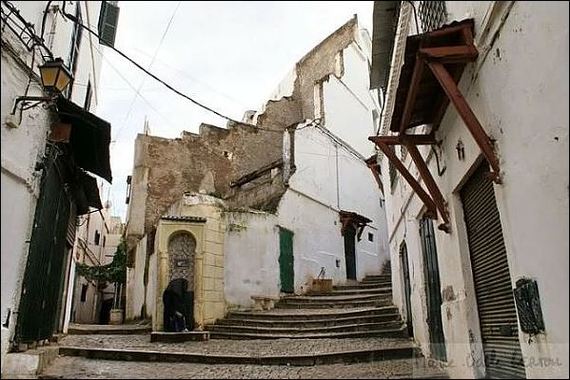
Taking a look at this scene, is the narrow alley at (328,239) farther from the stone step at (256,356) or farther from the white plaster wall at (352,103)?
the white plaster wall at (352,103)

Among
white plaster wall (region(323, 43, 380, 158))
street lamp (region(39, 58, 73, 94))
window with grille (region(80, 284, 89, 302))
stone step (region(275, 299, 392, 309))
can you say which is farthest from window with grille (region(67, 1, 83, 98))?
window with grille (region(80, 284, 89, 302))

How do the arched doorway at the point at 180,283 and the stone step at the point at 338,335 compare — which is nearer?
the stone step at the point at 338,335

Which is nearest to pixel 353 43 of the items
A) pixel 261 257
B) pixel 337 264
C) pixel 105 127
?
pixel 337 264

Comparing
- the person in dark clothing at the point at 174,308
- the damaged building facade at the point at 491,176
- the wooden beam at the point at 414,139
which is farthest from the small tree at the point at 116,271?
the wooden beam at the point at 414,139

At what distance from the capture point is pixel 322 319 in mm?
10281

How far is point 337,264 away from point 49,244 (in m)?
11.3

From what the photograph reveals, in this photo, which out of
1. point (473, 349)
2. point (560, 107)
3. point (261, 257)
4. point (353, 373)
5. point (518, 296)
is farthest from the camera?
point (261, 257)

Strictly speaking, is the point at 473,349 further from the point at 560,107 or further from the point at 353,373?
the point at 560,107

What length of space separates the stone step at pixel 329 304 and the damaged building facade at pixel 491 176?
450 centimetres

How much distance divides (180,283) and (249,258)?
8.95 feet

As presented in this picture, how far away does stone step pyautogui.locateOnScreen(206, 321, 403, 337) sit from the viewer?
9156 mm

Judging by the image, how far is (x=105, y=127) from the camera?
22.2ft

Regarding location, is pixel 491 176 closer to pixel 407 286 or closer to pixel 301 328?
pixel 407 286

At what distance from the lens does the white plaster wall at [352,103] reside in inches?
790
